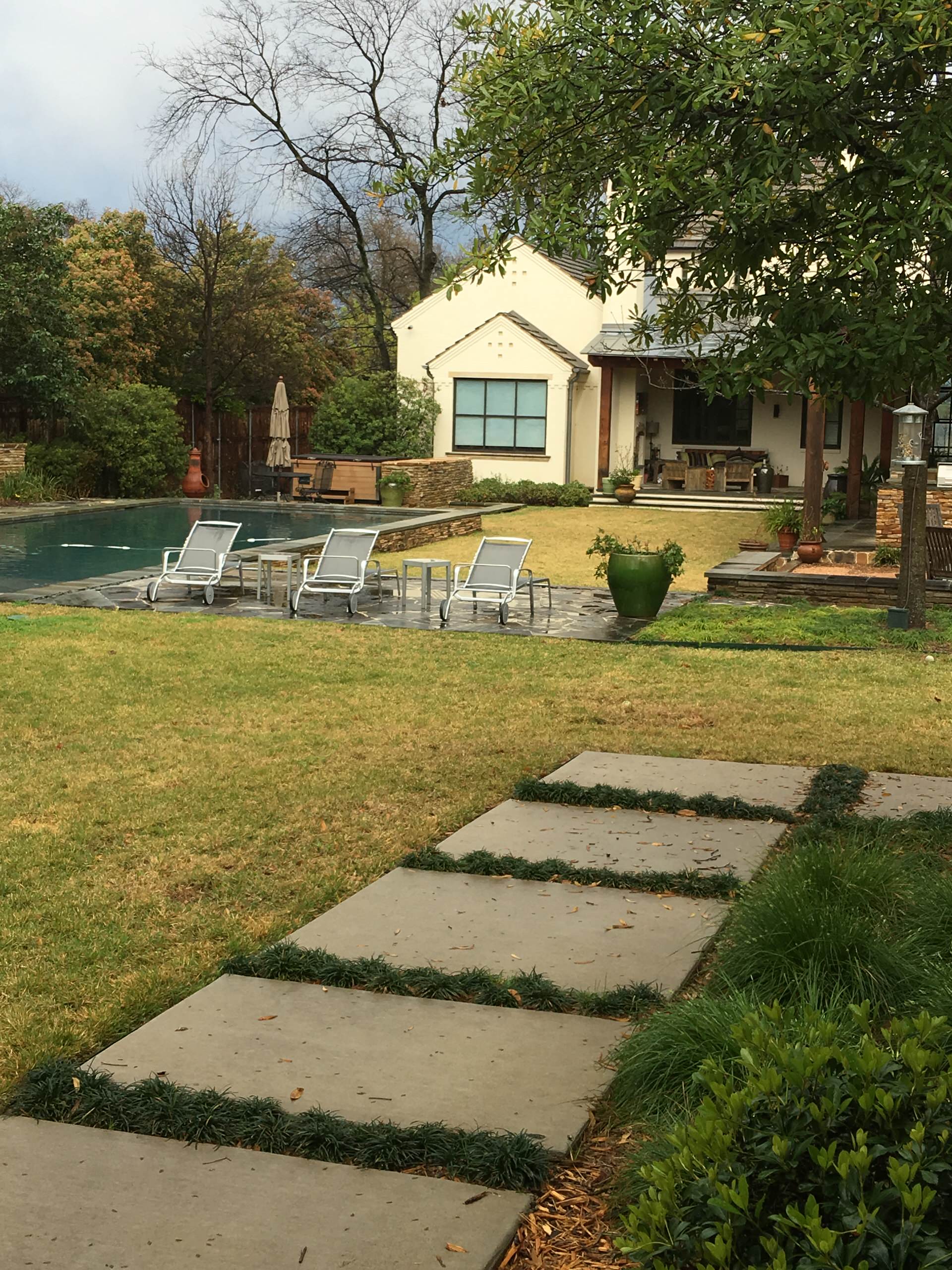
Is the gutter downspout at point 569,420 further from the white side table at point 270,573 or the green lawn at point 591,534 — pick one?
the white side table at point 270,573

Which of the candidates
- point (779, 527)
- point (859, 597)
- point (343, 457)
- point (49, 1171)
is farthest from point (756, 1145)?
point (343, 457)

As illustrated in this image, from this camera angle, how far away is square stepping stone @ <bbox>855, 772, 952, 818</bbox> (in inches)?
240

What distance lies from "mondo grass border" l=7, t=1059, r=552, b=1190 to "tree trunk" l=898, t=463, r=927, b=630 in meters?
10.2

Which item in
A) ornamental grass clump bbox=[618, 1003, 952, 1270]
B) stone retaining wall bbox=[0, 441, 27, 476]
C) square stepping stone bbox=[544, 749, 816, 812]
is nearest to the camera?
ornamental grass clump bbox=[618, 1003, 952, 1270]

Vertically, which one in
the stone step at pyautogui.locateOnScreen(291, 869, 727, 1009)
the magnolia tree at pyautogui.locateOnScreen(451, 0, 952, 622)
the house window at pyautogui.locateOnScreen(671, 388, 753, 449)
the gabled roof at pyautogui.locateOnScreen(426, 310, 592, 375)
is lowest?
the stone step at pyautogui.locateOnScreen(291, 869, 727, 1009)

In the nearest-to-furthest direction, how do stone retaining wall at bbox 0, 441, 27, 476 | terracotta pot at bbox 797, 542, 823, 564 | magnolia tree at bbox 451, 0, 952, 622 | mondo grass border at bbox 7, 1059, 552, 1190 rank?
mondo grass border at bbox 7, 1059, 552, 1190 → magnolia tree at bbox 451, 0, 952, 622 → terracotta pot at bbox 797, 542, 823, 564 → stone retaining wall at bbox 0, 441, 27, 476

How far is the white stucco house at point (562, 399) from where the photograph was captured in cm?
3094

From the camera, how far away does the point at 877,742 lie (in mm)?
7754

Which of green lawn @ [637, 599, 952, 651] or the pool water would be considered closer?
green lawn @ [637, 599, 952, 651]

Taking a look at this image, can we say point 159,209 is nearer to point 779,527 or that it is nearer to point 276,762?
point 779,527

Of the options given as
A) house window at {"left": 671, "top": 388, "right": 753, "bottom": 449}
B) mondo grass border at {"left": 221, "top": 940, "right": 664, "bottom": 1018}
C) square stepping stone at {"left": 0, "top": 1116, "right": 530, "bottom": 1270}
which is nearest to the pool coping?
house window at {"left": 671, "top": 388, "right": 753, "bottom": 449}

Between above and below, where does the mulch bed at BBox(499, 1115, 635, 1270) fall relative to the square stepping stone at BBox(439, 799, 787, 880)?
below

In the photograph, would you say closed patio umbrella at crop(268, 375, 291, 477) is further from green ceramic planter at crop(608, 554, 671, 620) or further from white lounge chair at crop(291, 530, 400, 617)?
green ceramic planter at crop(608, 554, 671, 620)

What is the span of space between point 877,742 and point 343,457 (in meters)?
22.5
